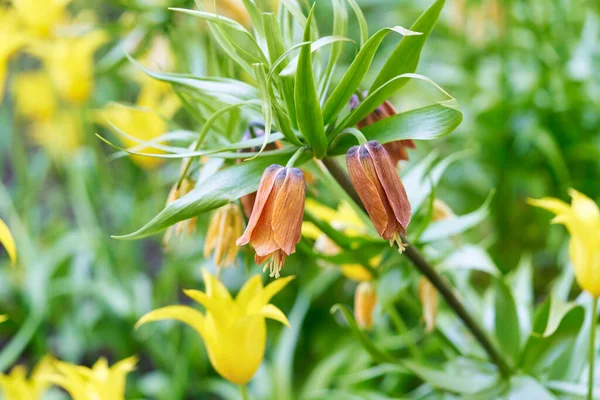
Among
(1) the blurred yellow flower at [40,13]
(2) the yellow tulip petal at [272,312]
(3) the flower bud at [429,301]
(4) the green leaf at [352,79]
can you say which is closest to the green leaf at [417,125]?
(4) the green leaf at [352,79]

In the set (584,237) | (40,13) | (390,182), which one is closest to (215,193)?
(390,182)

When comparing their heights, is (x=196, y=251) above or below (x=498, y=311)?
below

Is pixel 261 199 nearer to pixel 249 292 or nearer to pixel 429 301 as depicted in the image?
pixel 249 292

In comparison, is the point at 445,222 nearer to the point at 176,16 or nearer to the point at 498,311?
the point at 498,311

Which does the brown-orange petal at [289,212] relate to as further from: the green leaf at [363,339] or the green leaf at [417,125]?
the green leaf at [363,339]

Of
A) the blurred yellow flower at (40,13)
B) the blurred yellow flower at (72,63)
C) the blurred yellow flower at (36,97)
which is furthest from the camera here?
the blurred yellow flower at (36,97)

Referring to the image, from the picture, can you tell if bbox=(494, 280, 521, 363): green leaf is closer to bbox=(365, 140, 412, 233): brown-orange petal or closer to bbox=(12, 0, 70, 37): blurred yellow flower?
bbox=(365, 140, 412, 233): brown-orange petal

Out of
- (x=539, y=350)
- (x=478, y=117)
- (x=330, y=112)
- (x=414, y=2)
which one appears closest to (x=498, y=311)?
(x=539, y=350)
